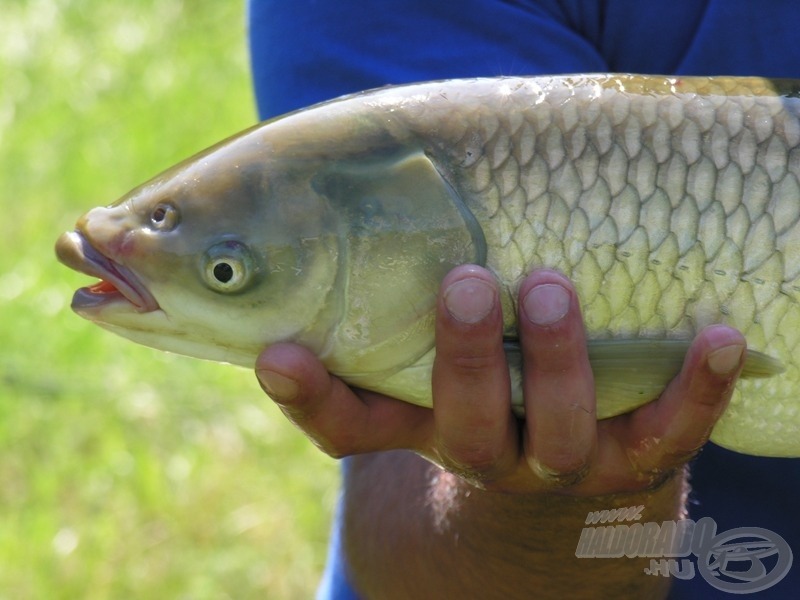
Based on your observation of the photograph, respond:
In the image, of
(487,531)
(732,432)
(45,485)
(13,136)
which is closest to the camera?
(732,432)

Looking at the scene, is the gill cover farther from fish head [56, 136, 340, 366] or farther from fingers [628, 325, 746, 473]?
fingers [628, 325, 746, 473]

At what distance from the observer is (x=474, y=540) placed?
1.54 m

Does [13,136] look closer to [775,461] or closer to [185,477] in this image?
[185,477]

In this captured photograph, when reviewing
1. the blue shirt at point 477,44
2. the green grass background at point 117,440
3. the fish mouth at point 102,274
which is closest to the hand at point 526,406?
the fish mouth at point 102,274

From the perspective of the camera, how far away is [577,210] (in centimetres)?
124

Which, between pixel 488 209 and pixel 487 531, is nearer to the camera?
pixel 488 209

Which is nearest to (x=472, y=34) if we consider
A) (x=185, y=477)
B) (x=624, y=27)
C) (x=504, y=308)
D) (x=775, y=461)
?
(x=624, y=27)

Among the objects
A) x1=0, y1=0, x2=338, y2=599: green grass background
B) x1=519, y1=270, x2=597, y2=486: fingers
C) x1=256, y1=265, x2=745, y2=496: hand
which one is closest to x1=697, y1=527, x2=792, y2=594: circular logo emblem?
x1=256, y1=265, x2=745, y2=496: hand

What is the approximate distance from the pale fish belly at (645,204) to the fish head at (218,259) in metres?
0.16

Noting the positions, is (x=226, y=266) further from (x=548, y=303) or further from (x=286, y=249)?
(x=548, y=303)

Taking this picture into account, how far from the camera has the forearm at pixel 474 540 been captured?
1.48 m

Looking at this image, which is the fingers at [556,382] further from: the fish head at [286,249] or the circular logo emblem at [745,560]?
the circular logo emblem at [745,560]

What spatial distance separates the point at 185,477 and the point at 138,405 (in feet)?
1.00

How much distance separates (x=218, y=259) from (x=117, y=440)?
1.74 meters
